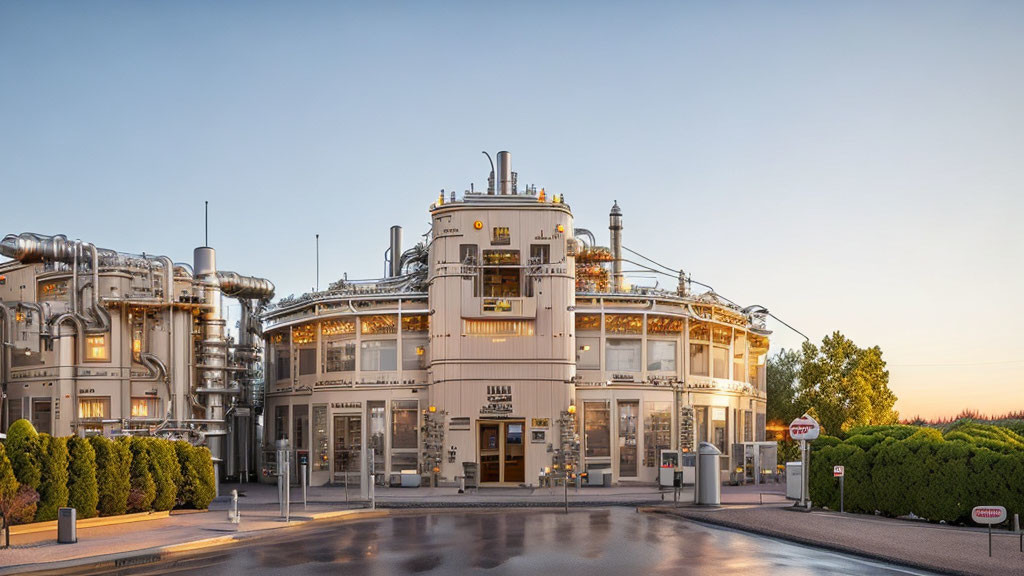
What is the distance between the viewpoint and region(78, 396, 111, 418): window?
49.8 metres

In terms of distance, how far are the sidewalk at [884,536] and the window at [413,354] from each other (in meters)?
19.0

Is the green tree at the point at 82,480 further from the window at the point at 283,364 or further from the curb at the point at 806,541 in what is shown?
the window at the point at 283,364

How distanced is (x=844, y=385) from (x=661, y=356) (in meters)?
15.3

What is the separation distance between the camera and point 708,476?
116 ft

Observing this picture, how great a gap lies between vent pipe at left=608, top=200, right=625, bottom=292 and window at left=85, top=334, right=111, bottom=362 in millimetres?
26635

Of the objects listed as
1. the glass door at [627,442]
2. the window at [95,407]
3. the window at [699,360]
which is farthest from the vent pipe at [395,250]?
the window at [699,360]

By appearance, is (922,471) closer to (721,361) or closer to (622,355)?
(622,355)

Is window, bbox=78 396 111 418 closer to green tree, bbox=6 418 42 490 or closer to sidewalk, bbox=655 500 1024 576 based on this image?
green tree, bbox=6 418 42 490

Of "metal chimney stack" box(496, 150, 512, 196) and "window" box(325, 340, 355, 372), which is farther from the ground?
"metal chimney stack" box(496, 150, 512, 196)

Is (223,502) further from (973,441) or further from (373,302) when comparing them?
(973,441)

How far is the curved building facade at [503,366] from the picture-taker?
4728cm

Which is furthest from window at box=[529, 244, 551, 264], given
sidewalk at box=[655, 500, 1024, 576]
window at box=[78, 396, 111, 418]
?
window at box=[78, 396, 111, 418]

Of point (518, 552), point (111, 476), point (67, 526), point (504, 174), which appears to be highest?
point (504, 174)

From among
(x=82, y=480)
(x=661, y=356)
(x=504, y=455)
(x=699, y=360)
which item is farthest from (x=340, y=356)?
(x=82, y=480)
